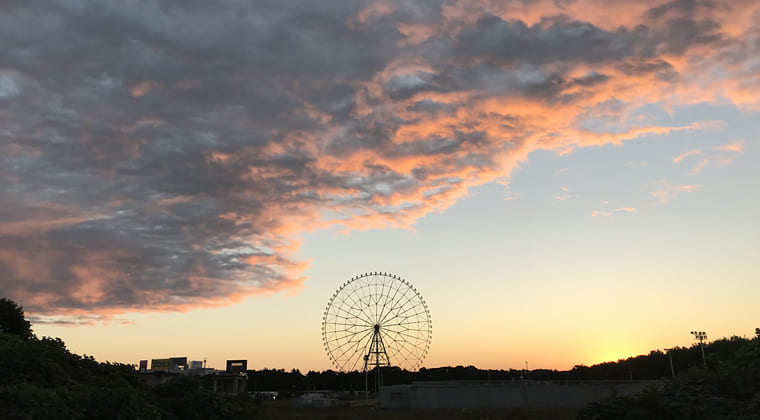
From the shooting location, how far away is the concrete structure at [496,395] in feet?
313

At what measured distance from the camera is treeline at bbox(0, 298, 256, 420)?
20516 mm

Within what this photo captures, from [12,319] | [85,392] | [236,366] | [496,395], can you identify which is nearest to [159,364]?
[236,366]

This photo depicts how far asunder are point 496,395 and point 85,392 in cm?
8338

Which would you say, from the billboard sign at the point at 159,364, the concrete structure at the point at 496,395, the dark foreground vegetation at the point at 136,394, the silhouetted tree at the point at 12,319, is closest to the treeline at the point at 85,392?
the dark foreground vegetation at the point at 136,394

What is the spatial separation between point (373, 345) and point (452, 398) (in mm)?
16249

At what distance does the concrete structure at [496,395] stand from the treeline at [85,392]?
239 ft

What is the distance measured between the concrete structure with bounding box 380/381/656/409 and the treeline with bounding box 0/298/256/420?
72.7 metres

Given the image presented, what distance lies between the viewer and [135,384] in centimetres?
2812

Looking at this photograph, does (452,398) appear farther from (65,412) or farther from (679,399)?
(65,412)

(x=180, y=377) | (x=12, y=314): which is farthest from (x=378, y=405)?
(x=180, y=377)

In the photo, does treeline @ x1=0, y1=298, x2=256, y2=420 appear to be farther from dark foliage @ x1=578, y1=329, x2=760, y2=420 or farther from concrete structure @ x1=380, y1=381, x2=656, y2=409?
concrete structure @ x1=380, y1=381, x2=656, y2=409

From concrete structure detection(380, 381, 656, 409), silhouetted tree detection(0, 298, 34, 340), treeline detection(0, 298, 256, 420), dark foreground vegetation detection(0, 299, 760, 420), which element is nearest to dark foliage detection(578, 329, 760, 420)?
dark foreground vegetation detection(0, 299, 760, 420)

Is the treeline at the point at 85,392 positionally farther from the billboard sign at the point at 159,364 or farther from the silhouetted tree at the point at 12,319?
the billboard sign at the point at 159,364

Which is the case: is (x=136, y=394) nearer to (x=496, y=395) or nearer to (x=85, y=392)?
(x=85, y=392)
